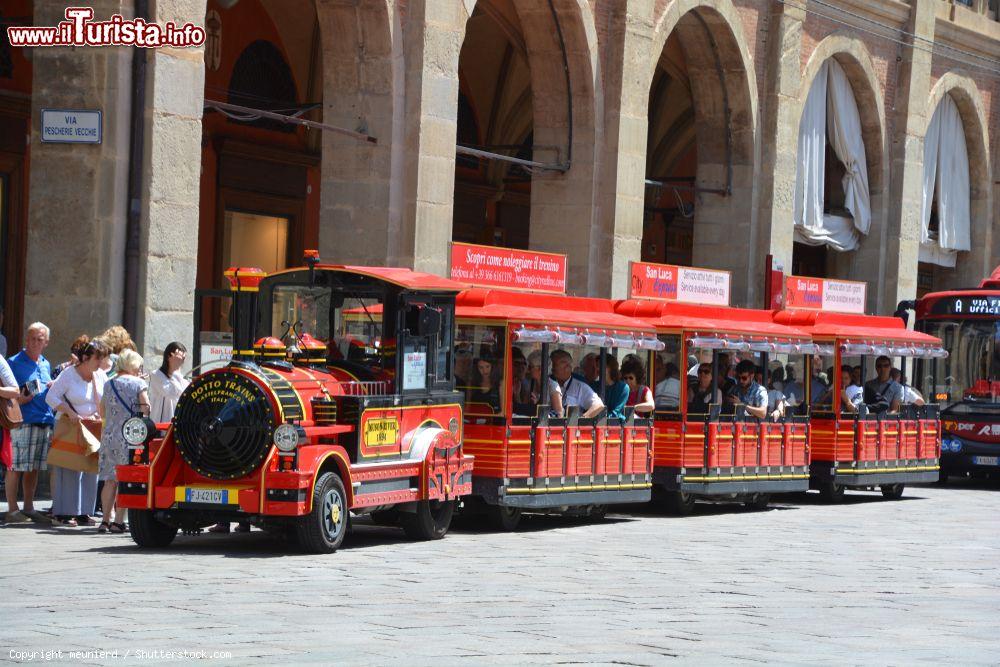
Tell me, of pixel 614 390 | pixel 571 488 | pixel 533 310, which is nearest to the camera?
pixel 533 310

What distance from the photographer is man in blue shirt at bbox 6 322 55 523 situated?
1373 cm

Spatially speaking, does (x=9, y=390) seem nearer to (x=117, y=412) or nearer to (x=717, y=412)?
(x=117, y=412)

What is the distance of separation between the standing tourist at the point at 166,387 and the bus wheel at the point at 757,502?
793cm

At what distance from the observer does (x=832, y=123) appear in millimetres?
30141

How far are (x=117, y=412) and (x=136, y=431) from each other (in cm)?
107

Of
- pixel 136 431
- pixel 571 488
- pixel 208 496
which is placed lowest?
pixel 571 488

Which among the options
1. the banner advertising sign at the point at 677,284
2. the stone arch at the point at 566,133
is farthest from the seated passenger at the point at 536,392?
the stone arch at the point at 566,133

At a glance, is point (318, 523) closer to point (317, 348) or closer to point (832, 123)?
point (317, 348)

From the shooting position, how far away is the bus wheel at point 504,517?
49.5 ft

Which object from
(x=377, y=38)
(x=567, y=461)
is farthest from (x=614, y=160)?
(x=567, y=461)

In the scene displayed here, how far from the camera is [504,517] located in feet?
49.5

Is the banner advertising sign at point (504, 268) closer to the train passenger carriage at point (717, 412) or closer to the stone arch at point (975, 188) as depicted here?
the train passenger carriage at point (717, 412)

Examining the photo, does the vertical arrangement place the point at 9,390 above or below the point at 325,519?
above

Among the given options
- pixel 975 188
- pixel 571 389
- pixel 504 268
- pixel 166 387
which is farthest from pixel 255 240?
pixel 975 188
